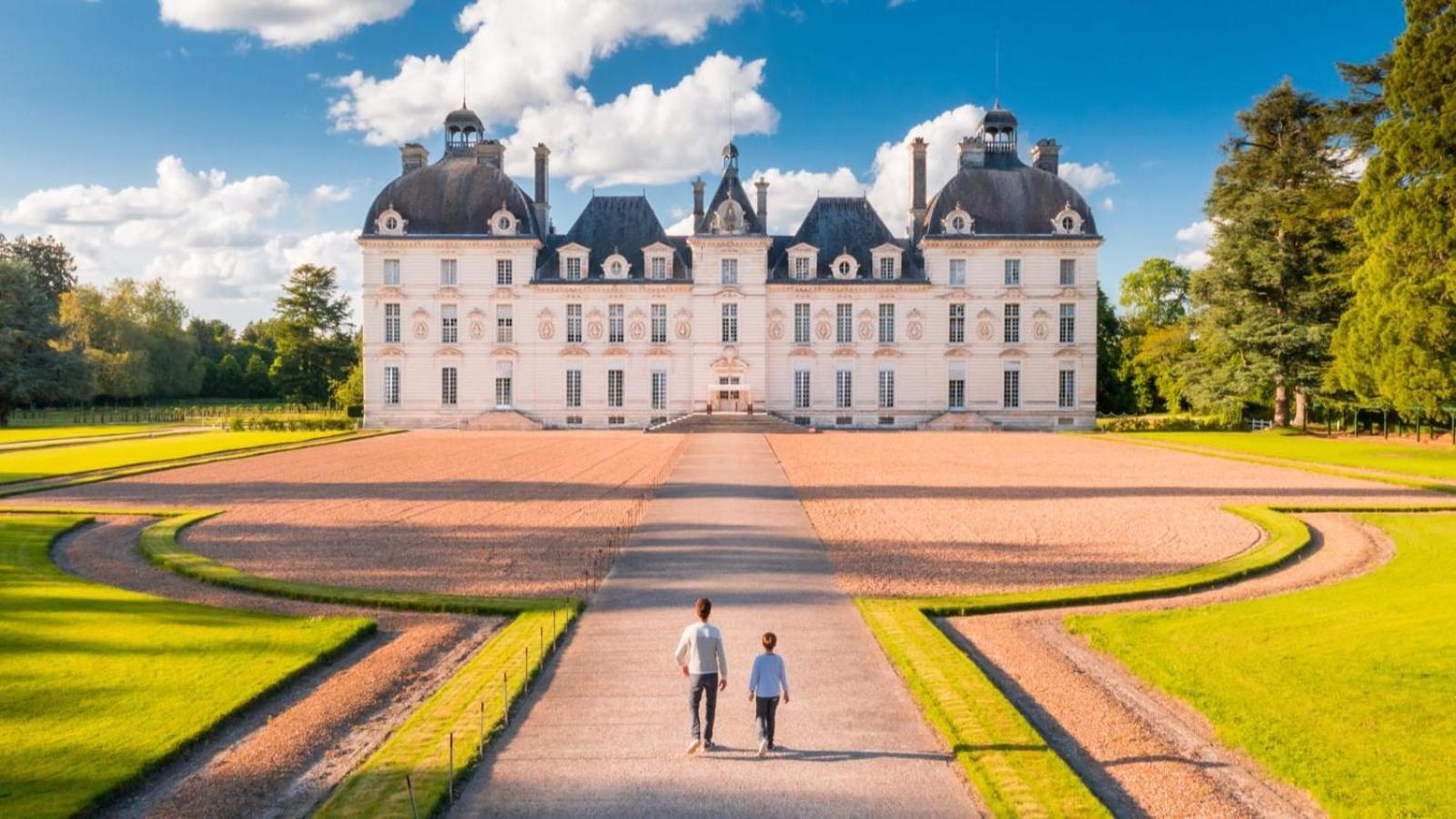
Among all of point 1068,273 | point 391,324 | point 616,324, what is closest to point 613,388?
point 616,324

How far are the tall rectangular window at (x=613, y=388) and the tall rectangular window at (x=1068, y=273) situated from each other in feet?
82.8

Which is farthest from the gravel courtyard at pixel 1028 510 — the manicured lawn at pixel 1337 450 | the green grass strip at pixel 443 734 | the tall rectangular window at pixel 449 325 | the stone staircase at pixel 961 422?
the tall rectangular window at pixel 449 325

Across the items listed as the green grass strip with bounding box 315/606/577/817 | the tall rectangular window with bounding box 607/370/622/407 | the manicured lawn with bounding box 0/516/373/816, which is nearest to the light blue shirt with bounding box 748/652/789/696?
the green grass strip with bounding box 315/606/577/817

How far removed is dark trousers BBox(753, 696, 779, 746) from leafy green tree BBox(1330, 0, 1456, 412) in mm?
30528

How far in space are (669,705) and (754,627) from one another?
242cm

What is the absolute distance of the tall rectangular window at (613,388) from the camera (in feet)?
181

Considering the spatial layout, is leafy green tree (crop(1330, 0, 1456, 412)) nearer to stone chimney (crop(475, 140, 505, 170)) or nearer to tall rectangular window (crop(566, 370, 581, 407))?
tall rectangular window (crop(566, 370, 581, 407))

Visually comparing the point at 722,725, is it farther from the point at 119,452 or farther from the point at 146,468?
the point at 119,452

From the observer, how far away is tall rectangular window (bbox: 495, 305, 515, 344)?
5503 cm

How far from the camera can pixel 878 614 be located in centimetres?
1133

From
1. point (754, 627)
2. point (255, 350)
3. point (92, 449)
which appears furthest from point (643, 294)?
point (255, 350)

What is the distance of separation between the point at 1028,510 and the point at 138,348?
7453cm

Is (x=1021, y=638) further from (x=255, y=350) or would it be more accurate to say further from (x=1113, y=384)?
(x=255, y=350)

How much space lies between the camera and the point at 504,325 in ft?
181
